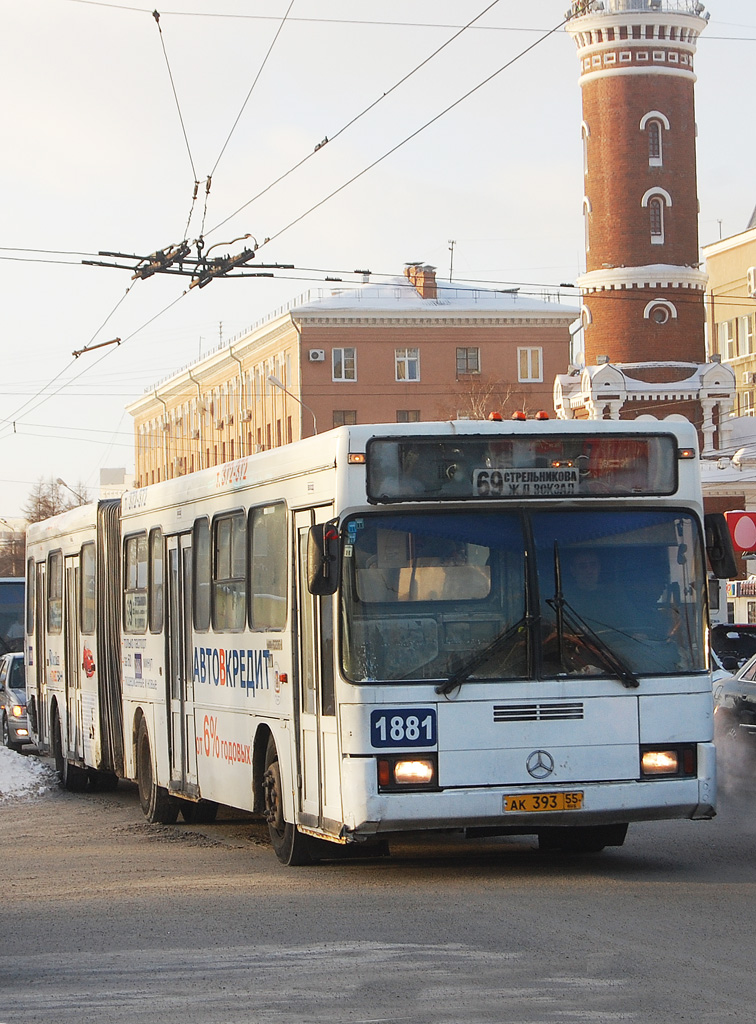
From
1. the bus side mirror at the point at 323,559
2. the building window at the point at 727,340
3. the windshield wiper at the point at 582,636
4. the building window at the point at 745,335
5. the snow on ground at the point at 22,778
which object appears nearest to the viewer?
the bus side mirror at the point at 323,559

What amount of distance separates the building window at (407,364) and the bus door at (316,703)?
68.2 meters

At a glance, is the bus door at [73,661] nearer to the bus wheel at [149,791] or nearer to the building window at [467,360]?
the bus wheel at [149,791]

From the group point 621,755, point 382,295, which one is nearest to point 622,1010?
point 621,755

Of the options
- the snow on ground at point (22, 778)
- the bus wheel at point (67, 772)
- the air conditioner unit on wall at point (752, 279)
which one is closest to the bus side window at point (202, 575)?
the snow on ground at point (22, 778)

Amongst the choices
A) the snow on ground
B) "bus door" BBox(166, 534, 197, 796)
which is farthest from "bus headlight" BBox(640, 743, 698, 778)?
the snow on ground

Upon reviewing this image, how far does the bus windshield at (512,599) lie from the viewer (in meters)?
10.1

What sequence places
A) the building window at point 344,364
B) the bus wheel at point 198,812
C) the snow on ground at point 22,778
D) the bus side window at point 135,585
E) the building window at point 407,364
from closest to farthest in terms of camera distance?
the bus wheel at point 198,812 < the bus side window at point 135,585 < the snow on ground at point 22,778 < the building window at point 344,364 < the building window at point 407,364

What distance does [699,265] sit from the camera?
6600 centimetres

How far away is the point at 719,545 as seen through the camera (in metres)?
10.6

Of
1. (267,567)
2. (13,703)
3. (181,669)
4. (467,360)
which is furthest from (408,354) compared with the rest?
(267,567)

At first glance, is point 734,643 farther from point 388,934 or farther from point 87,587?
point 388,934

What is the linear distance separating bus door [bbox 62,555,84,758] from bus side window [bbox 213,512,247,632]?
605 centimetres

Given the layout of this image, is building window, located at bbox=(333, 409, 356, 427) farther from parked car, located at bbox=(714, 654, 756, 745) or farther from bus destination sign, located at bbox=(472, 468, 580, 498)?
bus destination sign, located at bbox=(472, 468, 580, 498)

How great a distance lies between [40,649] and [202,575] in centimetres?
851
